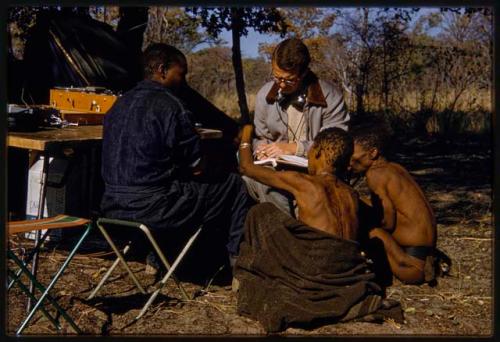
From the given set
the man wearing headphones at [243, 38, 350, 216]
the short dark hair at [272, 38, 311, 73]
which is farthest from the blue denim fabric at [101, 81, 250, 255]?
the short dark hair at [272, 38, 311, 73]

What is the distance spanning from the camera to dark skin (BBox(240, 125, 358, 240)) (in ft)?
15.0

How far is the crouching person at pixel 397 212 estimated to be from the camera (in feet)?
17.5

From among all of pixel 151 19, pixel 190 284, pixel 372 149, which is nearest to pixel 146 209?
pixel 190 284

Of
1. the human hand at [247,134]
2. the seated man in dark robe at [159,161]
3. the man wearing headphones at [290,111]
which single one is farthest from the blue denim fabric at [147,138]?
the man wearing headphones at [290,111]

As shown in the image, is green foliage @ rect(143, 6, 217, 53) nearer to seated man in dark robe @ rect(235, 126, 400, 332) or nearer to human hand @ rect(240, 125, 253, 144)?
human hand @ rect(240, 125, 253, 144)

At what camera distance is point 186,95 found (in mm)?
8273

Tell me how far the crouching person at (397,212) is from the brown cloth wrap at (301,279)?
73 cm

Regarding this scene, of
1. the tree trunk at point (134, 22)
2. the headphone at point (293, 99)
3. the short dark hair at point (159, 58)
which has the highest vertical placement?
the tree trunk at point (134, 22)

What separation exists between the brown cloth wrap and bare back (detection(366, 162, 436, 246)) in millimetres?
762

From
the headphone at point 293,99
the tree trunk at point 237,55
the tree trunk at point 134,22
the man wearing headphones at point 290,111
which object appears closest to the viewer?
the man wearing headphones at point 290,111

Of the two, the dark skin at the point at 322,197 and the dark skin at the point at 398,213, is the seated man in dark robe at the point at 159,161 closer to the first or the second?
the dark skin at the point at 322,197

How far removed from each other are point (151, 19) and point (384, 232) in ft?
30.9

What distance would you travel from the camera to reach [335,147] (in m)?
4.67

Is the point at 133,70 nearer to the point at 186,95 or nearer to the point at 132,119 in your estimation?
the point at 186,95
